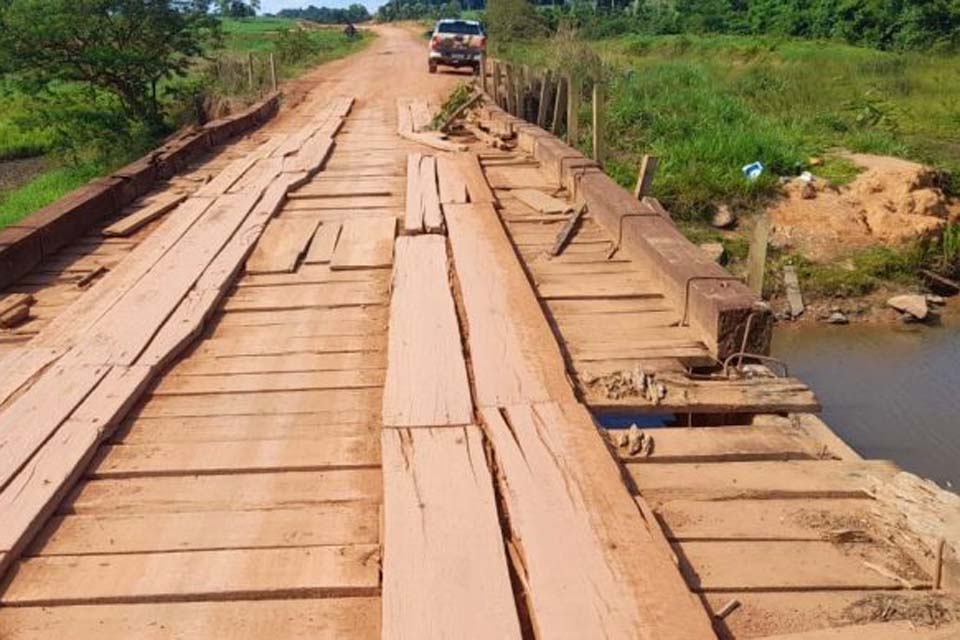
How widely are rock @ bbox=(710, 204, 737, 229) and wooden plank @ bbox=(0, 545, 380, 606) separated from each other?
1170 cm

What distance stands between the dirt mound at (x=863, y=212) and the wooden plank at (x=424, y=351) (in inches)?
381

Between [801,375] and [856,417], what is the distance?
3.86 ft

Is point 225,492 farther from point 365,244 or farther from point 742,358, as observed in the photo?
point 365,244

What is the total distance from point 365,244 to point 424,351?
2042 mm

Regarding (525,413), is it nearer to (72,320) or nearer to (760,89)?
(72,320)

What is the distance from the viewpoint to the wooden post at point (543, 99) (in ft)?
43.0

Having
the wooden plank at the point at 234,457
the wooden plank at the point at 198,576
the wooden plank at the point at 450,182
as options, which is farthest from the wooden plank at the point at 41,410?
the wooden plank at the point at 450,182

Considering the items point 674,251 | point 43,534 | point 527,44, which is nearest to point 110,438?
point 43,534

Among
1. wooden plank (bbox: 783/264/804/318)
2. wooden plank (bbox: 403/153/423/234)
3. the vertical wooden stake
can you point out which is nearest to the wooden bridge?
the vertical wooden stake

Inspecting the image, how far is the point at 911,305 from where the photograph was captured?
11.6 m

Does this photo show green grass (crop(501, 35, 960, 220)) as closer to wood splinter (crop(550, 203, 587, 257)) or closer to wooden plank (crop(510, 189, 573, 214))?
wooden plank (crop(510, 189, 573, 214))

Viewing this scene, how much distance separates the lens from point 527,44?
31.3 meters

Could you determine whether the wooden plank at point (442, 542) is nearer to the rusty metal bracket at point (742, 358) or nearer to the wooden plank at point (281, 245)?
the rusty metal bracket at point (742, 358)

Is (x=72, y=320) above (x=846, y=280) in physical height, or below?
above
